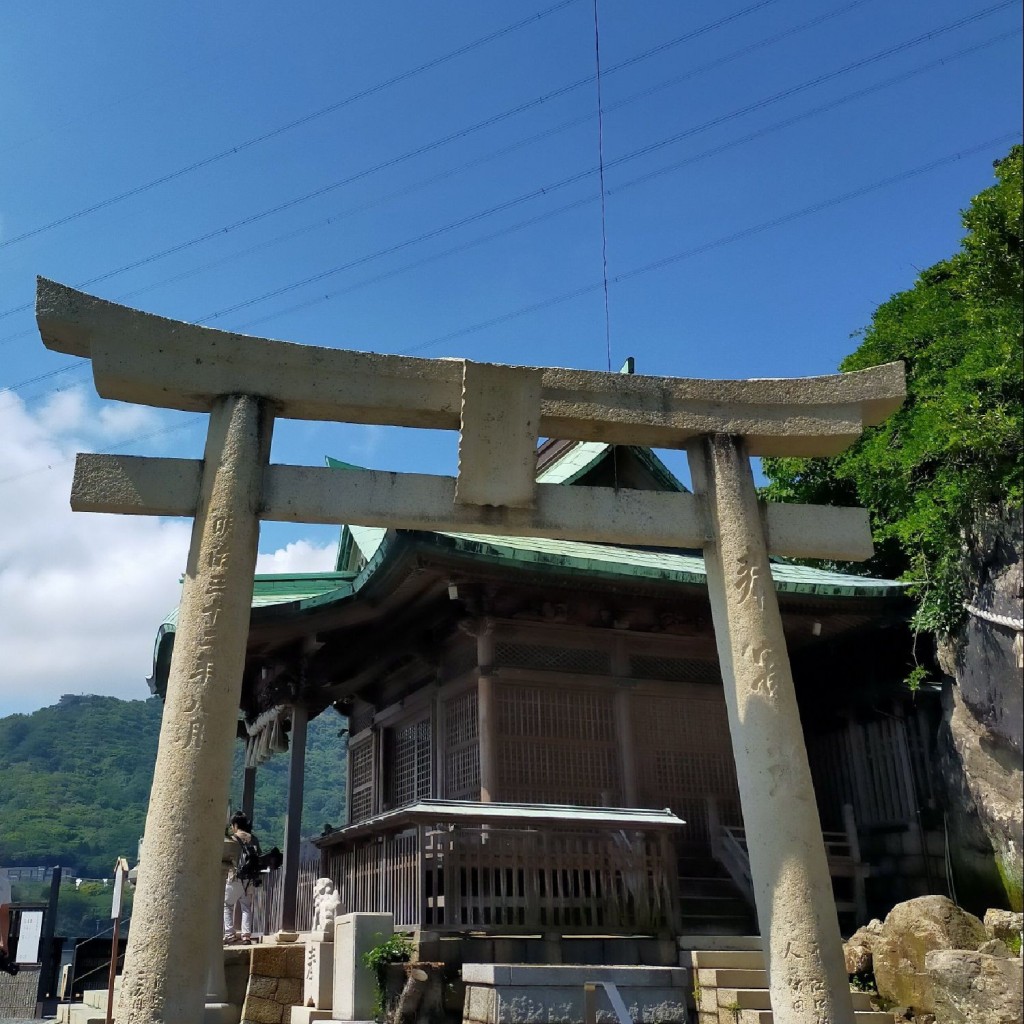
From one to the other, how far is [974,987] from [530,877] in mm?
3923

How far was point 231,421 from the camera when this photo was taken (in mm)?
7055

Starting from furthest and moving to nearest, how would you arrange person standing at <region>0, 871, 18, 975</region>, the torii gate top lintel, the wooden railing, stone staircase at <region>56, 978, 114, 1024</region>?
person standing at <region>0, 871, 18, 975</region>, stone staircase at <region>56, 978, 114, 1024</region>, the wooden railing, the torii gate top lintel

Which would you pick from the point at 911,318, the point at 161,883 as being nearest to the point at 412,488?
the point at 161,883

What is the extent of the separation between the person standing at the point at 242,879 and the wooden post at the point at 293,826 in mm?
390

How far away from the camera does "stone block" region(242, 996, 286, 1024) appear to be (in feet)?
31.4

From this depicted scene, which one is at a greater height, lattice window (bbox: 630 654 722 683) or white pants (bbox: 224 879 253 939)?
lattice window (bbox: 630 654 722 683)

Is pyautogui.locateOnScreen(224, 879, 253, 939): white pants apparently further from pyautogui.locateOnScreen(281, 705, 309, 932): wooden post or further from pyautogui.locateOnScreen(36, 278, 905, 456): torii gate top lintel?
pyautogui.locateOnScreen(36, 278, 905, 456): torii gate top lintel

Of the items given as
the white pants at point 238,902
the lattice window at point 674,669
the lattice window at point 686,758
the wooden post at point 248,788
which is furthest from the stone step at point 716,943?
the wooden post at point 248,788

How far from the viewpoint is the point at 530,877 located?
9445 millimetres

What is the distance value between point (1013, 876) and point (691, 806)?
3.69 m

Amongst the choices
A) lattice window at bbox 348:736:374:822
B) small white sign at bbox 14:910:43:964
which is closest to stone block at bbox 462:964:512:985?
lattice window at bbox 348:736:374:822

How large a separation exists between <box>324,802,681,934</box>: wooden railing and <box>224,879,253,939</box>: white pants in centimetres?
298

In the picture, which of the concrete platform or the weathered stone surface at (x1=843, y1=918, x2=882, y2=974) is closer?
the concrete platform

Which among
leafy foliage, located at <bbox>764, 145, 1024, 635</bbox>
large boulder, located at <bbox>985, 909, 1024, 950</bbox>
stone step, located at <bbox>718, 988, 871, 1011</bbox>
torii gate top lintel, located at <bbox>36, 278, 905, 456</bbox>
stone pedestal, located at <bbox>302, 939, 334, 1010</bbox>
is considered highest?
leafy foliage, located at <bbox>764, 145, 1024, 635</bbox>
